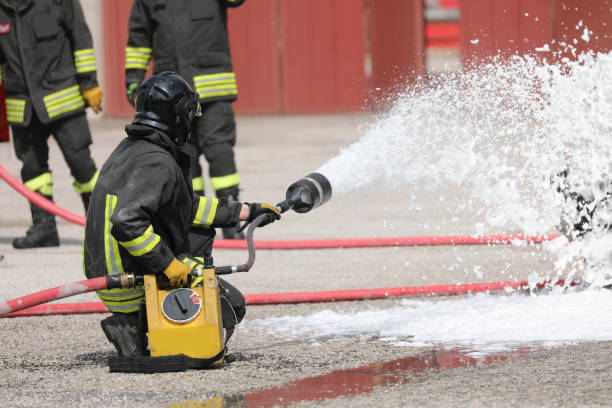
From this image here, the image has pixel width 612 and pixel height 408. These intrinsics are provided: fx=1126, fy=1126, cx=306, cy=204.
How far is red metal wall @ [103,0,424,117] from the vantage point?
16469 mm

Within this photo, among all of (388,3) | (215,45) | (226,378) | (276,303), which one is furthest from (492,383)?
(388,3)

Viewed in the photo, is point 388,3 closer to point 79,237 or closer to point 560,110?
point 79,237

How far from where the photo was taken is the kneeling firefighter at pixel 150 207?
13.4 ft

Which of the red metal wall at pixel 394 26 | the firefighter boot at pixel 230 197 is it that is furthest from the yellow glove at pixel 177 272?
the red metal wall at pixel 394 26

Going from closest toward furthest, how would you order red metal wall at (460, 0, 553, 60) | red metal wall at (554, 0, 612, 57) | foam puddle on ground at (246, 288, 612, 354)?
1. foam puddle on ground at (246, 288, 612, 354)
2. red metal wall at (554, 0, 612, 57)
3. red metal wall at (460, 0, 553, 60)

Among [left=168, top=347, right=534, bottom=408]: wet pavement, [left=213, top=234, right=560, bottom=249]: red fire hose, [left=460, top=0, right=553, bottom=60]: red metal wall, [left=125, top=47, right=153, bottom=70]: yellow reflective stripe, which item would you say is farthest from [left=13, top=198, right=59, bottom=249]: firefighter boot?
[left=460, top=0, right=553, bottom=60]: red metal wall

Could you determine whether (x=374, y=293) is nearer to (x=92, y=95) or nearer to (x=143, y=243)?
(x=143, y=243)

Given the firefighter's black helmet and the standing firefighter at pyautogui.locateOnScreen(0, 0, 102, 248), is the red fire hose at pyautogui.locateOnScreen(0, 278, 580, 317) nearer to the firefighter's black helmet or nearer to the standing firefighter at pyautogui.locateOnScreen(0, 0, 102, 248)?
the firefighter's black helmet

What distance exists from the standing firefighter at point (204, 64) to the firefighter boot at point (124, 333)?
280 cm

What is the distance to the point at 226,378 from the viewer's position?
13.3 ft

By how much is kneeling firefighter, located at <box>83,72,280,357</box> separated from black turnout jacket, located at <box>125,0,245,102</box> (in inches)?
110

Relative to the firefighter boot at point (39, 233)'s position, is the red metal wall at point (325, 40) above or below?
above

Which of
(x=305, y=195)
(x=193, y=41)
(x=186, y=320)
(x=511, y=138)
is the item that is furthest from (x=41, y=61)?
(x=186, y=320)

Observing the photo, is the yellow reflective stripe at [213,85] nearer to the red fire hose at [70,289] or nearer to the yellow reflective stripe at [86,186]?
the yellow reflective stripe at [86,186]
